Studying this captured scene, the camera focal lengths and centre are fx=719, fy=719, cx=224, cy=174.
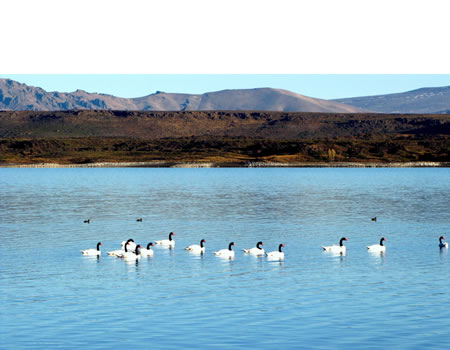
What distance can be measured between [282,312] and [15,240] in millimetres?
27399

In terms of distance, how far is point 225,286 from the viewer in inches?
1227

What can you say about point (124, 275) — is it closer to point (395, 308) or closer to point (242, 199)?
point (395, 308)

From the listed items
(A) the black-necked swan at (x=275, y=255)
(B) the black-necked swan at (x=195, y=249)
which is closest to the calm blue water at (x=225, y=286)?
(B) the black-necked swan at (x=195, y=249)

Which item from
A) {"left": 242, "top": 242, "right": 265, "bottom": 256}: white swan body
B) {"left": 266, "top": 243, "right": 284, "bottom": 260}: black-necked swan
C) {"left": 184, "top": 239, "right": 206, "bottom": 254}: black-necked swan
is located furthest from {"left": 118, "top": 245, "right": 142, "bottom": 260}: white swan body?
{"left": 266, "top": 243, "right": 284, "bottom": 260}: black-necked swan

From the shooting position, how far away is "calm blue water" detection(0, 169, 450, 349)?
22828 millimetres

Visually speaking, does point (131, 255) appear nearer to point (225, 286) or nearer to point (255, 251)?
point (255, 251)

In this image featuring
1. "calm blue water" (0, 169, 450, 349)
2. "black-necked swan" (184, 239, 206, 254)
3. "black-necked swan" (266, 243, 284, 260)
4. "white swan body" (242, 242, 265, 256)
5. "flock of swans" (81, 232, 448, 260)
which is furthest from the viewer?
"black-necked swan" (184, 239, 206, 254)

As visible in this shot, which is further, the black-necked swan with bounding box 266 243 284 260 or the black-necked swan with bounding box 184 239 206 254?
the black-necked swan with bounding box 184 239 206 254

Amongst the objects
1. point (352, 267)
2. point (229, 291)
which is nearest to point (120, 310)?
point (229, 291)

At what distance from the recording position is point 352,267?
1452 inches

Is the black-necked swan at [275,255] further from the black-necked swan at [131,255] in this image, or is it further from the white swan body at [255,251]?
the black-necked swan at [131,255]

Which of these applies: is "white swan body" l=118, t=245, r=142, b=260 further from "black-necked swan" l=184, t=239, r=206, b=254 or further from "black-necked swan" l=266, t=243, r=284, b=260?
"black-necked swan" l=266, t=243, r=284, b=260

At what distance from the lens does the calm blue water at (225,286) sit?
22.8 metres

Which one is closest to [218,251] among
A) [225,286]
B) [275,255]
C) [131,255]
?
[275,255]
